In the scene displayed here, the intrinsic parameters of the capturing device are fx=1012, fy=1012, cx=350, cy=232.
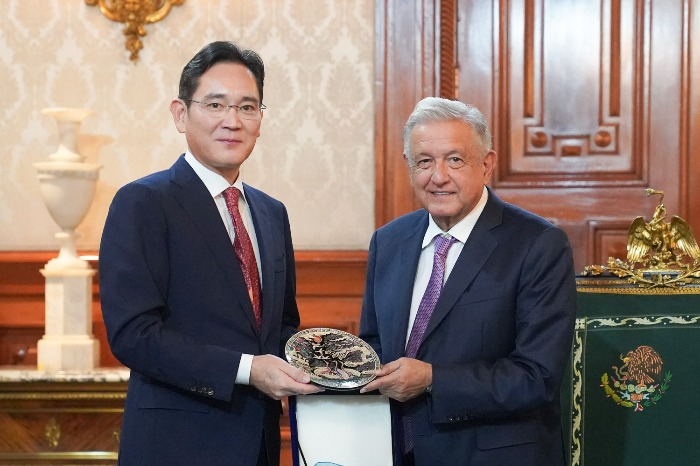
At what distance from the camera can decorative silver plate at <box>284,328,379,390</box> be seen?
7.18 feet

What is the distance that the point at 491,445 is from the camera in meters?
2.33

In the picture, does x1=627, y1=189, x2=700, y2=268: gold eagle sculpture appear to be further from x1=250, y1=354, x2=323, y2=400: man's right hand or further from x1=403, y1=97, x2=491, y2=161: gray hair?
x1=250, y1=354, x2=323, y2=400: man's right hand

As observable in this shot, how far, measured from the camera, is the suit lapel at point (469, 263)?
2.37 m

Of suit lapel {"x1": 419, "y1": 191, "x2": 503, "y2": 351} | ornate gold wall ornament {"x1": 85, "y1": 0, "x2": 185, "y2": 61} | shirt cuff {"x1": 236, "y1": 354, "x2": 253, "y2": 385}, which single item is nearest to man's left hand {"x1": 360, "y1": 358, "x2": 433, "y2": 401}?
suit lapel {"x1": 419, "y1": 191, "x2": 503, "y2": 351}

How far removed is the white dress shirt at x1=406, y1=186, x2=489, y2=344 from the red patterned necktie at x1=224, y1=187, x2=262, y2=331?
1.22 ft

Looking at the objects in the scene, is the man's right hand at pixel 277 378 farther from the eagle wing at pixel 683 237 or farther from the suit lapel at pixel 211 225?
the eagle wing at pixel 683 237

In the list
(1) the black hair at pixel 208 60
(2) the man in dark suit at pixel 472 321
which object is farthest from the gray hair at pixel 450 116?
(1) the black hair at pixel 208 60

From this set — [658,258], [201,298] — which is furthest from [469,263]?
[658,258]

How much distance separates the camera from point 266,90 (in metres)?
4.38

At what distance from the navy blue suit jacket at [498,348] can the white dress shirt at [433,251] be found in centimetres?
3

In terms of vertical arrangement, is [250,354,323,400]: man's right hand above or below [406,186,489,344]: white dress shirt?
below

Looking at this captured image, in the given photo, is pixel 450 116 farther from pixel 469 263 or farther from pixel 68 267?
pixel 68 267

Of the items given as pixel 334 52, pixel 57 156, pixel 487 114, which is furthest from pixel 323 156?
pixel 57 156

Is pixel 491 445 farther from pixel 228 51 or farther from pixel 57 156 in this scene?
pixel 57 156
